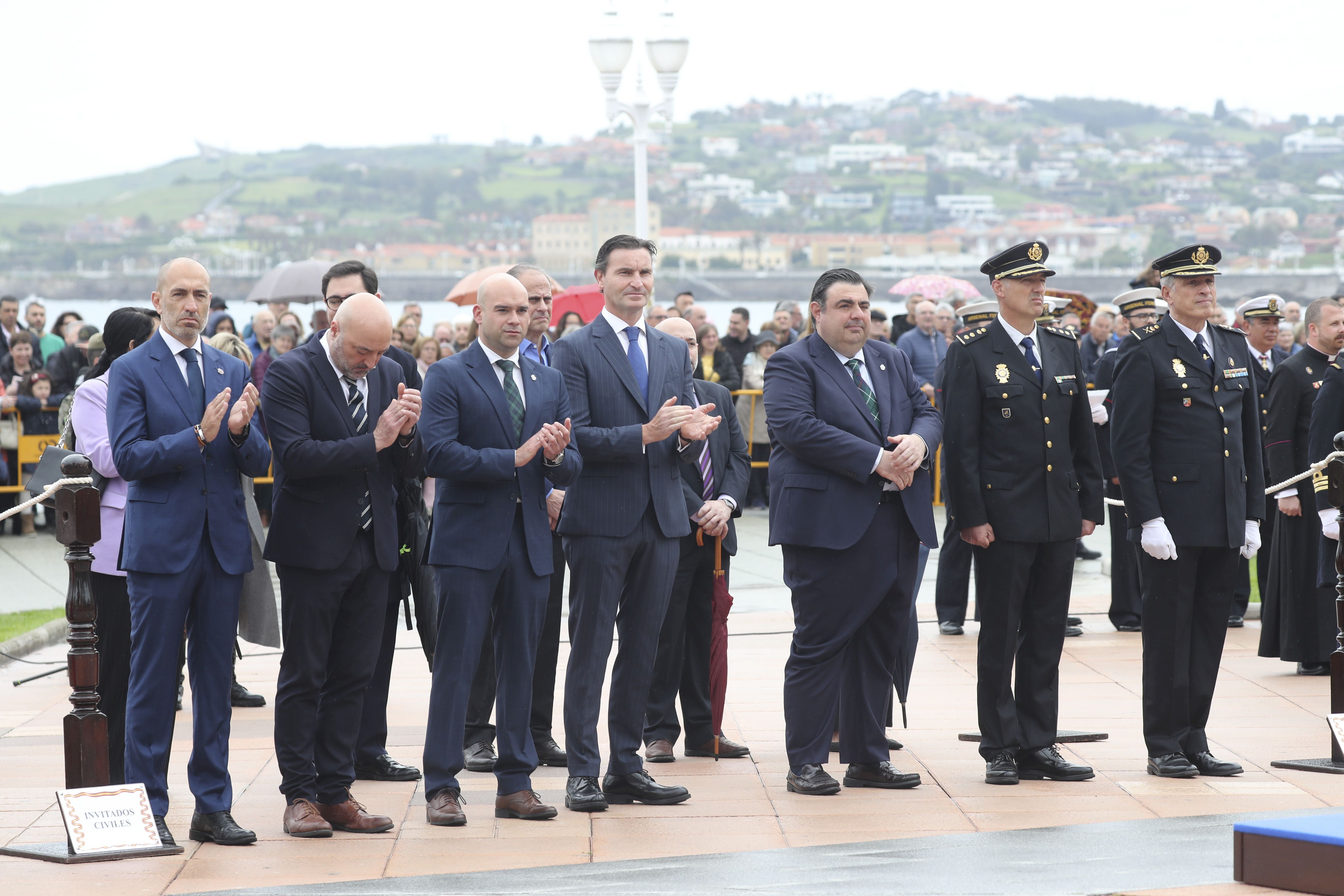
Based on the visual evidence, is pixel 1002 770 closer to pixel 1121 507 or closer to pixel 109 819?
pixel 109 819

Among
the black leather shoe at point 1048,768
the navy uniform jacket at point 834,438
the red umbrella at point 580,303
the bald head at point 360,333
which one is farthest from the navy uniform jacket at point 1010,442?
the red umbrella at point 580,303

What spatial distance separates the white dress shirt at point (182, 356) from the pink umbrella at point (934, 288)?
45.1ft

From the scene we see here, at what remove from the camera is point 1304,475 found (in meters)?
7.83

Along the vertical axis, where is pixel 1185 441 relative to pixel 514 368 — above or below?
below

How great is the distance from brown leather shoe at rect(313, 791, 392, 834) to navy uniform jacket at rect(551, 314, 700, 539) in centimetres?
129

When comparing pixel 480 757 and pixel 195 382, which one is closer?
pixel 195 382

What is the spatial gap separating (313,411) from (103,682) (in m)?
1.42

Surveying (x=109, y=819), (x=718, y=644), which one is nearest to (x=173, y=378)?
(x=109, y=819)

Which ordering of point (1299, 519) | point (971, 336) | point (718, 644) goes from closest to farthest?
point (971, 336) < point (718, 644) < point (1299, 519)

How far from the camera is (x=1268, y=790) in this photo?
6.14 m

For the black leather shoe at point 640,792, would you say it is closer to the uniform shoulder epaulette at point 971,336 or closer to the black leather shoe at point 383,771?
the black leather shoe at point 383,771

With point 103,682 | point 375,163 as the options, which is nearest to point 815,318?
point 103,682

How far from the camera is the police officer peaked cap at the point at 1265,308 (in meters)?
10.1

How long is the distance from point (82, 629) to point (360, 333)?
1.42 metres
